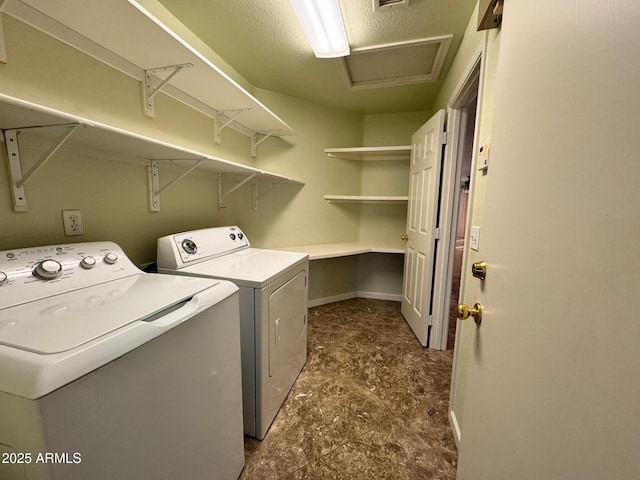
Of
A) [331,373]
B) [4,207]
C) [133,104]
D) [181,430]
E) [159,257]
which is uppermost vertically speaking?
[133,104]

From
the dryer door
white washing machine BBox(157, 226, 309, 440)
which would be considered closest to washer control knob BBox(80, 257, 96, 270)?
white washing machine BBox(157, 226, 309, 440)

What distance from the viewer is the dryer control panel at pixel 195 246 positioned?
1.40 m

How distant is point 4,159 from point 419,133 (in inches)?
108

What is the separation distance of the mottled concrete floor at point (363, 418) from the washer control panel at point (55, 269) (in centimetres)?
113

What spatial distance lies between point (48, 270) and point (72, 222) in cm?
39

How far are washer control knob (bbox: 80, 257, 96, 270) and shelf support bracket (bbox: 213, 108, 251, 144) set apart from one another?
4.36 ft

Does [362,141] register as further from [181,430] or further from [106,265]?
[181,430]

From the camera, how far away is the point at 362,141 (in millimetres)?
3346

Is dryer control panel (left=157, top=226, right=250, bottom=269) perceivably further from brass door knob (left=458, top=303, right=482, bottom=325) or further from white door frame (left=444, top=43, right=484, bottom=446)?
white door frame (left=444, top=43, right=484, bottom=446)

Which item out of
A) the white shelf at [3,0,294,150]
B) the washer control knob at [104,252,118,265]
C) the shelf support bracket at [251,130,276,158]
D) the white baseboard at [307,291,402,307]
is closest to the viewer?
the white shelf at [3,0,294,150]

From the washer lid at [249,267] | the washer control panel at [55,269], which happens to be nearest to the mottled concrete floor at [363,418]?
the washer lid at [249,267]

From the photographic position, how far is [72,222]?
1165 millimetres

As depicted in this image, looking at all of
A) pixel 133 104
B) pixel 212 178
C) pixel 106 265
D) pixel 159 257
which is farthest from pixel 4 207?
pixel 212 178

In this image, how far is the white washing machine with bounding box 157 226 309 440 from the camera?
4.18 feet
